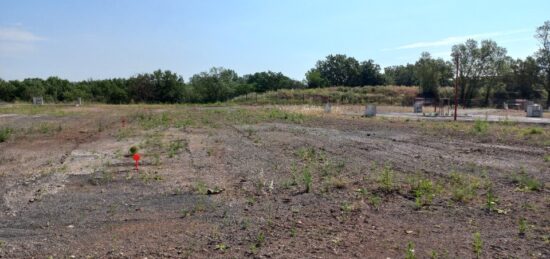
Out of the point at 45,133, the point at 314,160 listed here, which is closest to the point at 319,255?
the point at 314,160

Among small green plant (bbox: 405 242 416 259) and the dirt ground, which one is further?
the dirt ground

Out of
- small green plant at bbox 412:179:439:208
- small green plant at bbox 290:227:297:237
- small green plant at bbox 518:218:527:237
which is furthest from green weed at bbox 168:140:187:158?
small green plant at bbox 518:218:527:237

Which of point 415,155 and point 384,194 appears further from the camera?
point 415,155

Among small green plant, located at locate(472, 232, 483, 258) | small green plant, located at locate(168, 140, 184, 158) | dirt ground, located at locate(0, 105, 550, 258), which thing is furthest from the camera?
small green plant, located at locate(168, 140, 184, 158)

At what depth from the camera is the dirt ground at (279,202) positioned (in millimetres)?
5543

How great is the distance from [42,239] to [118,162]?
6.20 m

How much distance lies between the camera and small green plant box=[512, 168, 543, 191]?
8.32 metres

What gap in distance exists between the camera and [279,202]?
25.1ft

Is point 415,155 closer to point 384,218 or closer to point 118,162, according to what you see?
point 384,218

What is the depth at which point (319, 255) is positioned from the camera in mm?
5254

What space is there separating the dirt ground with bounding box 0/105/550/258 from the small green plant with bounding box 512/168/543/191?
0.03 m

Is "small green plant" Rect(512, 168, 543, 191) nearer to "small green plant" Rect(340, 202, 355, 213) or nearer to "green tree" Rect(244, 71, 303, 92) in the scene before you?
"small green plant" Rect(340, 202, 355, 213)

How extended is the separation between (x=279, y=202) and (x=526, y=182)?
4.58m

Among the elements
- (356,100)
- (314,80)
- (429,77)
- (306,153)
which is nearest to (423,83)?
(429,77)
